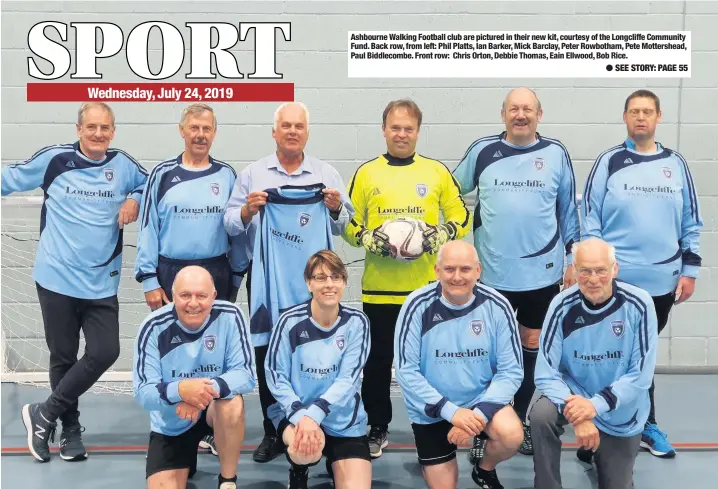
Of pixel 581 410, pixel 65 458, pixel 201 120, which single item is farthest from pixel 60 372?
pixel 581 410

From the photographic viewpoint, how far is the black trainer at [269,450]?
14.8 ft

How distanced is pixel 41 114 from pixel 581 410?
4041 millimetres

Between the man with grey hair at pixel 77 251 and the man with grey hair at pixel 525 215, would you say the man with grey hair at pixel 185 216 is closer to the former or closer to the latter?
the man with grey hair at pixel 77 251

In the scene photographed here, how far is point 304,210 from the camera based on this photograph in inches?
169

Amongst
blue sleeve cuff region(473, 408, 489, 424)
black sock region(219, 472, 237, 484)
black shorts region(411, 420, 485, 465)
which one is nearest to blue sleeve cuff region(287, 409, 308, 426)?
black sock region(219, 472, 237, 484)

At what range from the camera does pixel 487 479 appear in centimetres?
412

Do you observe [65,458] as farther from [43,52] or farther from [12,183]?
[43,52]

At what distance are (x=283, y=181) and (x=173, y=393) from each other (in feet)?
3.76

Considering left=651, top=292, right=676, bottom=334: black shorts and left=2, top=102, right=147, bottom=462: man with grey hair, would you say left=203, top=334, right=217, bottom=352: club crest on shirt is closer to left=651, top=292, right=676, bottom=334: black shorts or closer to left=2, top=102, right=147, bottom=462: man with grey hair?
left=2, top=102, right=147, bottom=462: man with grey hair

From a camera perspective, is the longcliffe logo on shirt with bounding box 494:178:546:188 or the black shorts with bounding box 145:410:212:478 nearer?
the black shorts with bounding box 145:410:212:478

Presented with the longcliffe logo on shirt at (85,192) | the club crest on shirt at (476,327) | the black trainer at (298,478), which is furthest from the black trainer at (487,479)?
the longcliffe logo on shirt at (85,192)

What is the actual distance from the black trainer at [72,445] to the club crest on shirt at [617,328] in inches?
106

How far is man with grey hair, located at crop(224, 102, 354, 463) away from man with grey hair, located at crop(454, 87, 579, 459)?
767 mm

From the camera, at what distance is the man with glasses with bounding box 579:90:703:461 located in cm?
452
